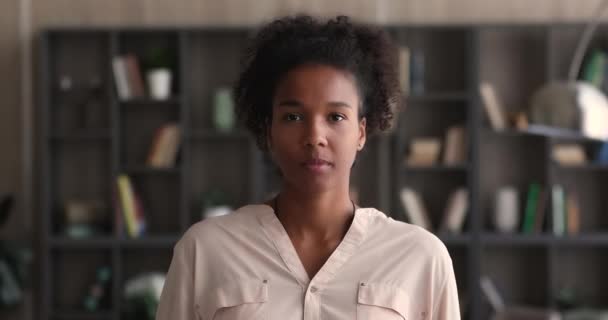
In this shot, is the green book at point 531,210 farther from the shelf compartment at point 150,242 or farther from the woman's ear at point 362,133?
the woman's ear at point 362,133

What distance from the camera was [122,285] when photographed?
5297 millimetres

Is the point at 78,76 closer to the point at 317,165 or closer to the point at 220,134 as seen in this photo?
the point at 220,134

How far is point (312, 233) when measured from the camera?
147 centimetres

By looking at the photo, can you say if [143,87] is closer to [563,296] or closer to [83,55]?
[83,55]

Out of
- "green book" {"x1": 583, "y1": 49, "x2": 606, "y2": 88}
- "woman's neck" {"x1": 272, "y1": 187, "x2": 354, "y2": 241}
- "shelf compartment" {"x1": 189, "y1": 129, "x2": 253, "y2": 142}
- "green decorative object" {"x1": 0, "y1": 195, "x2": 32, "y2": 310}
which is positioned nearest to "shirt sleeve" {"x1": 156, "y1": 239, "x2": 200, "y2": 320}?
"woman's neck" {"x1": 272, "y1": 187, "x2": 354, "y2": 241}

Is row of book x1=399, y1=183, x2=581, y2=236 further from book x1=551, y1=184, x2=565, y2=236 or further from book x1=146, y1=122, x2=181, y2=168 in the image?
book x1=146, y1=122, x2=181, y2=168

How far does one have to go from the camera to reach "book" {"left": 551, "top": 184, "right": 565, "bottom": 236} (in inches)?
198

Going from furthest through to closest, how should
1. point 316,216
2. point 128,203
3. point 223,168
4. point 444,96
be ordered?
1. point 223,168
2. point 128,203
3. point 444,96
4. point 316,216

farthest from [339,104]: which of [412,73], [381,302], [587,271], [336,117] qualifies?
[587,271]

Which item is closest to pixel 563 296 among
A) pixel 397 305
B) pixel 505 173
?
pixel 505 173

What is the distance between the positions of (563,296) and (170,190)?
8.11 ft

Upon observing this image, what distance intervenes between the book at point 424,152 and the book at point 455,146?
61 mm

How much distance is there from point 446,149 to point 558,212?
749 millimetres

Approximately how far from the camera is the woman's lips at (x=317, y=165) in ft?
4.50
